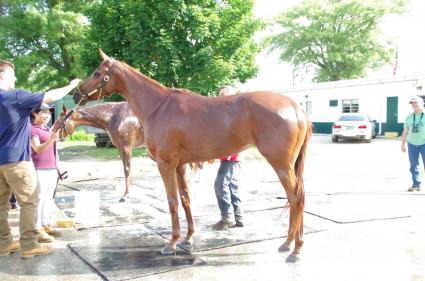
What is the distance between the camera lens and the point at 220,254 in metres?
4.44

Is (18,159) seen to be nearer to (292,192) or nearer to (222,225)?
(222,225)

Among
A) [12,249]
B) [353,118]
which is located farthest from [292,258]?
[353,118]

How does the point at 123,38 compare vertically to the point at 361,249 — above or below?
above

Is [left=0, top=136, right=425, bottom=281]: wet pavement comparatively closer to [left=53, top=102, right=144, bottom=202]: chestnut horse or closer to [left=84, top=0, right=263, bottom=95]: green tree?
[left=53, top=102, right=144, bottom=202]: chestnut horse

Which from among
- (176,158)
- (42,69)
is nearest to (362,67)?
(42,69)

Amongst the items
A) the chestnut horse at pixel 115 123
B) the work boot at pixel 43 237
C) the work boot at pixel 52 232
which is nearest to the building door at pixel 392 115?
the chestnut horse at pixel 115 123

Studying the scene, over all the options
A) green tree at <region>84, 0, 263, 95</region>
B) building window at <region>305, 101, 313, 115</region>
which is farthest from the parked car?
green tree at <region>84, 0, 263, 95</region>

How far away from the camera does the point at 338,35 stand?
39.2 metres

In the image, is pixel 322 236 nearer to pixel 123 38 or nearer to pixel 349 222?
pixel 349 222

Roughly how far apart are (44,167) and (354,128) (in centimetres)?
2006

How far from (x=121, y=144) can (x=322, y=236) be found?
14.3 feet

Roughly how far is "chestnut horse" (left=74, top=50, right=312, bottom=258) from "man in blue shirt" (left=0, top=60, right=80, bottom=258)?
34.4 inches

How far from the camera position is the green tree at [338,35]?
38.7m

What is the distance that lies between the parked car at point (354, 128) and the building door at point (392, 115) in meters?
3.14
